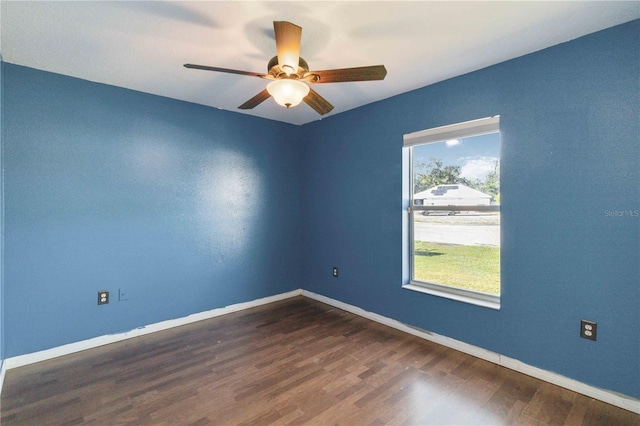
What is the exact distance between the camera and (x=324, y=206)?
4082mm

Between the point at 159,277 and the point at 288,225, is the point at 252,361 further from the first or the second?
the point at 288,225

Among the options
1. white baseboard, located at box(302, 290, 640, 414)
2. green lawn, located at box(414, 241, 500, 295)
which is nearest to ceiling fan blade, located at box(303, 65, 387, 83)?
green lawn, located at box(414, 241, 500, 295)

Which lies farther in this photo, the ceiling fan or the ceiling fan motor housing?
the ceiling fan motor housing

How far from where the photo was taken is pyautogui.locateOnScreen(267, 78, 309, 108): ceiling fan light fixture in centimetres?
186

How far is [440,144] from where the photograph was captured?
301 cm

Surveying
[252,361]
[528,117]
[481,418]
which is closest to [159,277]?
[252,361]

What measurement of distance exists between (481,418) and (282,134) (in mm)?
3652

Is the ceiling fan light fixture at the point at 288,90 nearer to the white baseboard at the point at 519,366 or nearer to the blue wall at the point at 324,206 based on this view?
the blue wall at the point at 324,206

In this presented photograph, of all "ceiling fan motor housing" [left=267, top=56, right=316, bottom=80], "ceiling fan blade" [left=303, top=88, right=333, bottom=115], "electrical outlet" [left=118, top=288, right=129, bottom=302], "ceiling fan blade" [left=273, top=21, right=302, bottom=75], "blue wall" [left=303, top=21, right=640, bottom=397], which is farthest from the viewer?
"electrical outlet" [left=118, top=288, right=129, bottom=302]

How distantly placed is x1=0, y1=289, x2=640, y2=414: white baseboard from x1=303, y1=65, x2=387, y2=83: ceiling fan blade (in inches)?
93.0

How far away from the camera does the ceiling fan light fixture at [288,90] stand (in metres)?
1.86

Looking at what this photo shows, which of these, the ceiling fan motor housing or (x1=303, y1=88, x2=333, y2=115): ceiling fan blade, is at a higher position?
the ceiling fan motor housing

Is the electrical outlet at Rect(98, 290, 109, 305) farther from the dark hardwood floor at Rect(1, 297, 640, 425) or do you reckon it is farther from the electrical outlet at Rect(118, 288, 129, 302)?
the dark hardwood floor at Rect(1, 297, 640, 425)

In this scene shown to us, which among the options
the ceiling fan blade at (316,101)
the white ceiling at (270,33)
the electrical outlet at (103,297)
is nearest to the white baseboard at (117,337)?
the electrical outlet at (103,297)
